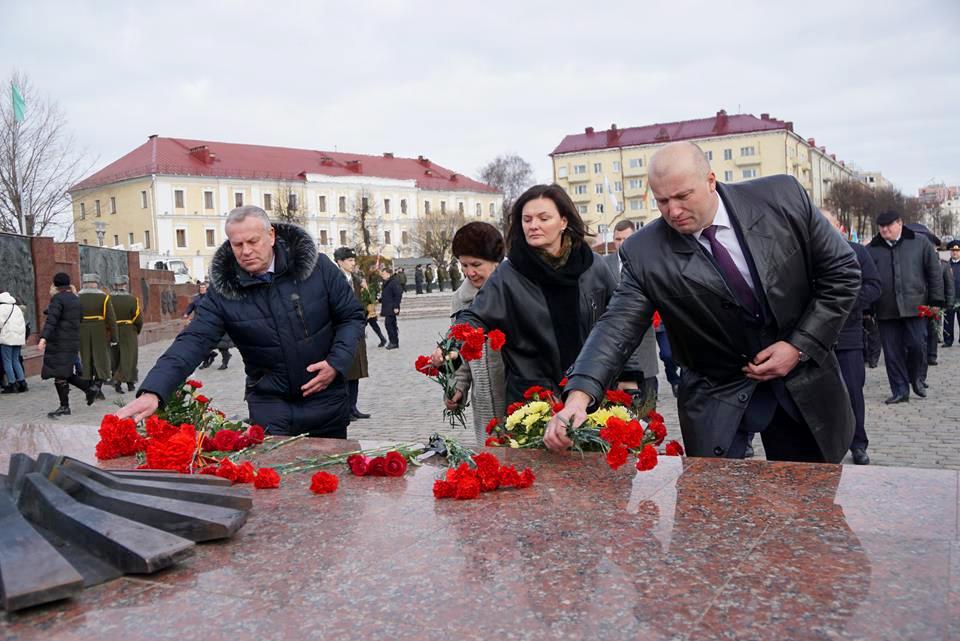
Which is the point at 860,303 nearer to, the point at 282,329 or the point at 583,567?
the point at 282,329

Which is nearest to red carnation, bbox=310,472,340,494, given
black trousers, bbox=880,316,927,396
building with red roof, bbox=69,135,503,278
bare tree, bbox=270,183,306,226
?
black trousers, bbox=880,316,927,396

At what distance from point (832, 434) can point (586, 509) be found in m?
1.17

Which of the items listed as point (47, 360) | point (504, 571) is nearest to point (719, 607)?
point (504, 571)

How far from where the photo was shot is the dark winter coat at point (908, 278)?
30.3ft

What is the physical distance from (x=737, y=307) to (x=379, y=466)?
4.66 ft

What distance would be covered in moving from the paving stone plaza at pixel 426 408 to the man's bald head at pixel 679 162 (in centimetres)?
254

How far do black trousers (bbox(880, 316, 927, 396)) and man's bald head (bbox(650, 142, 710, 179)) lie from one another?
705 cm

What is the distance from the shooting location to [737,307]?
3.28 metres

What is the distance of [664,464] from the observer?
10.8ft

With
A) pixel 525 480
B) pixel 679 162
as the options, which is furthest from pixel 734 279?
pixel 525 480

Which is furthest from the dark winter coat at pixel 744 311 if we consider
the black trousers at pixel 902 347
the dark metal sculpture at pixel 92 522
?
the black trousers at pixel 902 347

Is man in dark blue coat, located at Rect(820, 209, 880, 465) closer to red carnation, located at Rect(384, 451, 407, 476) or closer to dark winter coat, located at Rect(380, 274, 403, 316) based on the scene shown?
red carnation, located at Rect(384, 451, 407, 476)

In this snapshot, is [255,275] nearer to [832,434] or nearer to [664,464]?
[664,464]

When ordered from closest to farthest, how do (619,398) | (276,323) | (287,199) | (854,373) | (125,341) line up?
(619,398) < (276,323) < (854,373) < (125,341) < (287,199)
